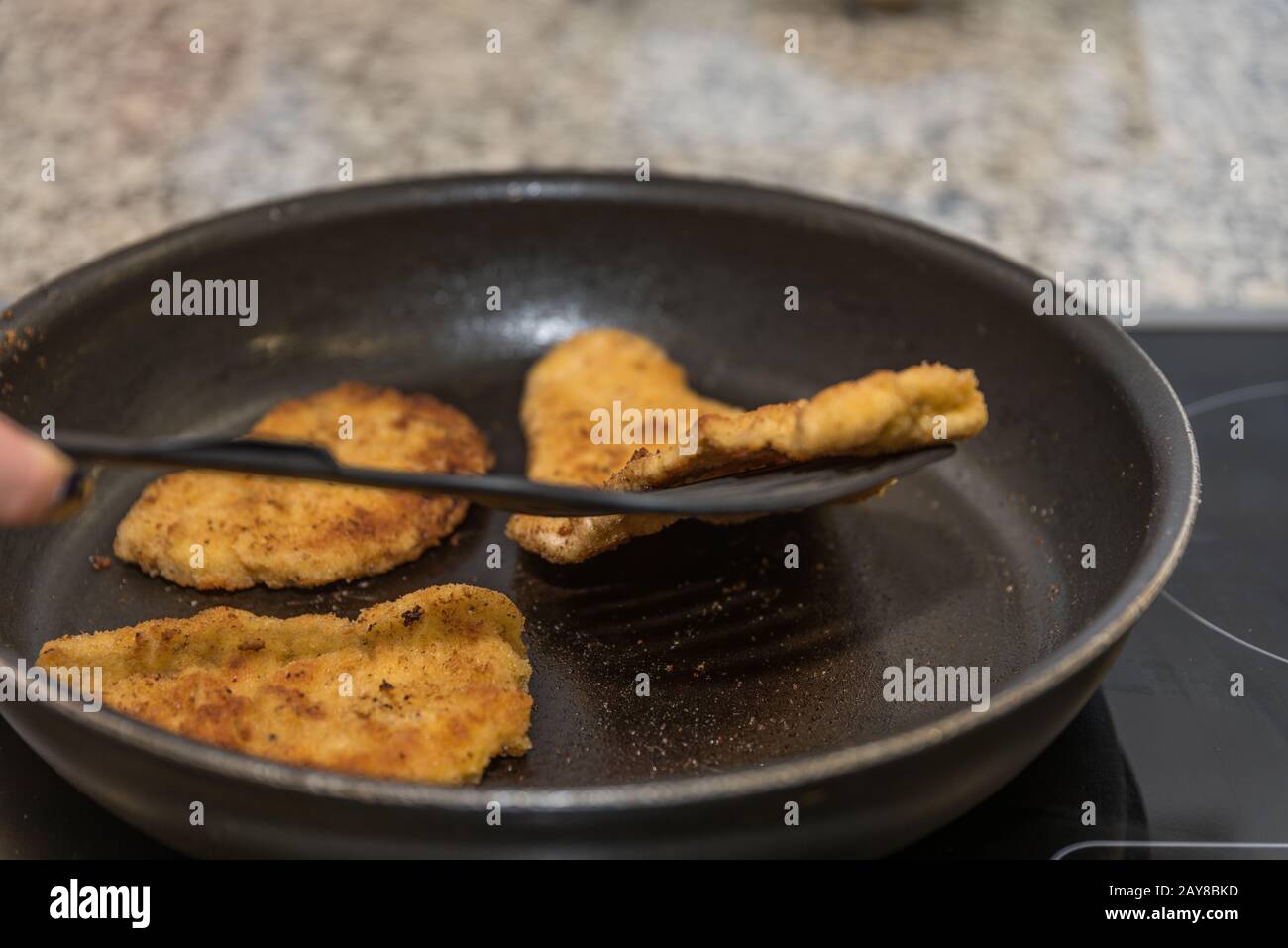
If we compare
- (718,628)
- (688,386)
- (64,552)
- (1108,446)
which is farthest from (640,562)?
(64,552)

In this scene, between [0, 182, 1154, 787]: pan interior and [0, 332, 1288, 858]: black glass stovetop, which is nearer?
[0, 332, 1288, 858]: black glass stovetop

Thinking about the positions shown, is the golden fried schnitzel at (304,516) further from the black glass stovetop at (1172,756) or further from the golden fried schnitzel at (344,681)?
the black glass stovetop at (1172,756)

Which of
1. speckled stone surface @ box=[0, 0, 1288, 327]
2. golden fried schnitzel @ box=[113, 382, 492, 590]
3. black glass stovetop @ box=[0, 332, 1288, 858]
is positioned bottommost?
black glass stovetop @ box=[0, 332, 1288, 858]

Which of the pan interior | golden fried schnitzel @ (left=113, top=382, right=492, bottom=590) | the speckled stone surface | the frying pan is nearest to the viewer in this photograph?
the frying pan

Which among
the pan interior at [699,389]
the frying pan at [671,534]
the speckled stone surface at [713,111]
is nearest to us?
the frying pan at [671,534]

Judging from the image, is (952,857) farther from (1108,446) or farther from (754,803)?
(1108,446)

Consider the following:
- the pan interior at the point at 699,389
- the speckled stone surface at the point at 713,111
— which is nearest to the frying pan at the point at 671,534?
the pan interior at the point at 699,389

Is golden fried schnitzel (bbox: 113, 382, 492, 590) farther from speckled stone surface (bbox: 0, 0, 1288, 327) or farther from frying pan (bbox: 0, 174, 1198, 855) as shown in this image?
speckled stone surface (bbox: 0, 0, 1288, 327)

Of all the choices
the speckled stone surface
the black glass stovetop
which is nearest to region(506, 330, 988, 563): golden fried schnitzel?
the black glass stovetop
